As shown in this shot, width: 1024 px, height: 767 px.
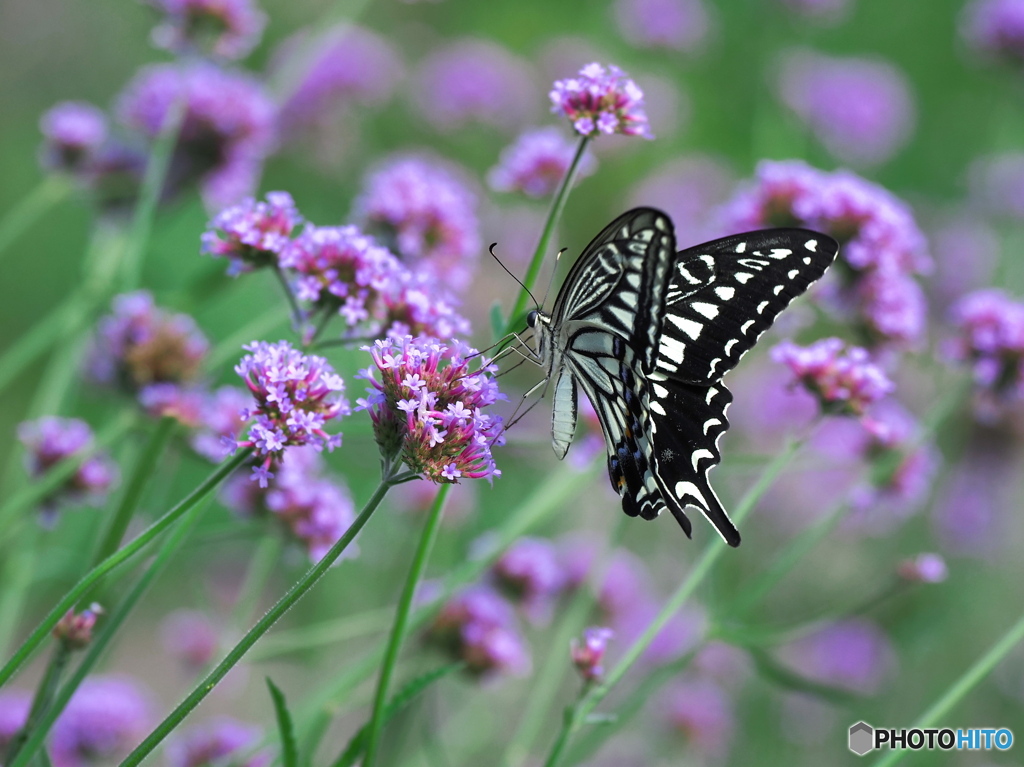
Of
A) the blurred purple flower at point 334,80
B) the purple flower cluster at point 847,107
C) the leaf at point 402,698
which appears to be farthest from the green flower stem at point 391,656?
the purple flower cluster at point 847,107

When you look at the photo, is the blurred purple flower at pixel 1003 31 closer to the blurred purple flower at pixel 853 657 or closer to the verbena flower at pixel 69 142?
the blurred purple flower at pixel 853 657

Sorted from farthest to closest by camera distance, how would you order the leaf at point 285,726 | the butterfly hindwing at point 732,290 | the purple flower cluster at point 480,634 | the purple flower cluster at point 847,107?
the purple flower cluster at point 847,107
the purple flower cluster at point 480,634
the butterfly hindwing at point 732,290
the leaf at point 285,726

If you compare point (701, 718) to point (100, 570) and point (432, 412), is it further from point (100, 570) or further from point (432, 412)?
point (100, 570)

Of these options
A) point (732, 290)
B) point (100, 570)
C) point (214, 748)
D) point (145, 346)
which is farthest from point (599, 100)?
point (214, 748)

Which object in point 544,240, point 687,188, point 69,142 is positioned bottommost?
point 544,240

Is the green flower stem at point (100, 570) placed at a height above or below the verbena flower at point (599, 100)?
below

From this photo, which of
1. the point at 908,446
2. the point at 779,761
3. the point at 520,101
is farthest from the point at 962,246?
the point at 908,446

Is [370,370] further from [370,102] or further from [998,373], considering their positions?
[370,102]
